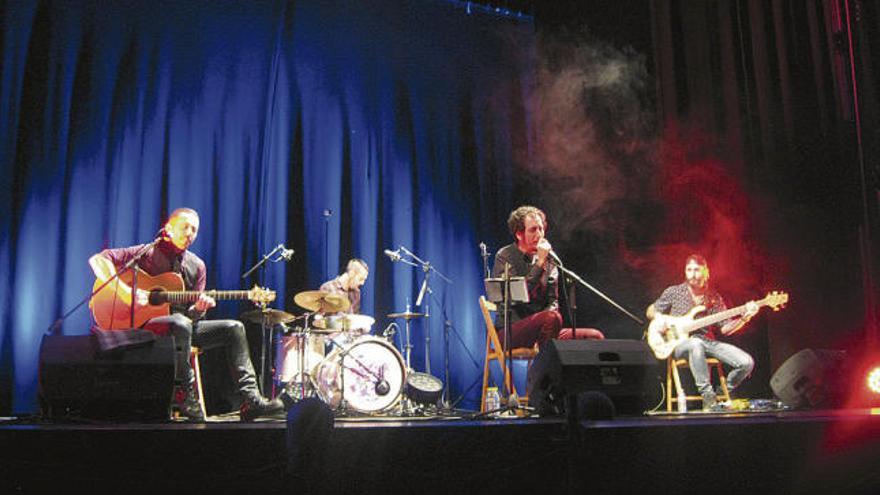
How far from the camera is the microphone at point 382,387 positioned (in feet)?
18.8

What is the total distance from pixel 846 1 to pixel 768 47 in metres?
0.68

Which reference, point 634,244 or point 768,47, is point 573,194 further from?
point 768,47

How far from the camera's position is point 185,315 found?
4.95 metres

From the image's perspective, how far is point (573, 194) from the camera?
7070 mm

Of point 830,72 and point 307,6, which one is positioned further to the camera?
point 307,6

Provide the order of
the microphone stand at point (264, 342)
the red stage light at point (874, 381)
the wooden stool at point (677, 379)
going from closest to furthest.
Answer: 1. the red stage light at point (874, 381)
2. the microphone stand at point (264, 342)
3. the wooden stool at point (677, 379)

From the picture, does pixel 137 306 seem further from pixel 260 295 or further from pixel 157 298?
pixel 260 295

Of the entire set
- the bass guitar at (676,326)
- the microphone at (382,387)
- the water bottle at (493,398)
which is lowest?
the water bottle at (493,398)

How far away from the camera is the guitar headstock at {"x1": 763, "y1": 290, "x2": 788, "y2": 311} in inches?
219

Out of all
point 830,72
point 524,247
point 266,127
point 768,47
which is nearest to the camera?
point 524,247

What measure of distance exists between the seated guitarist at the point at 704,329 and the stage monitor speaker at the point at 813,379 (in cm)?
89

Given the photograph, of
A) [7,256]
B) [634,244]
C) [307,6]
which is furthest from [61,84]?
[634,244]

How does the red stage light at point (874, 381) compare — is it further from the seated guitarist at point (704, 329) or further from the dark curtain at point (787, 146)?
the seated guitarist at point (704, 329)

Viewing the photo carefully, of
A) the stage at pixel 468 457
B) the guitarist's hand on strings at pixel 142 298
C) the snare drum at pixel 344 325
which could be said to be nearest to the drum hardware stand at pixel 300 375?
the snare drum at pixel 344 325
